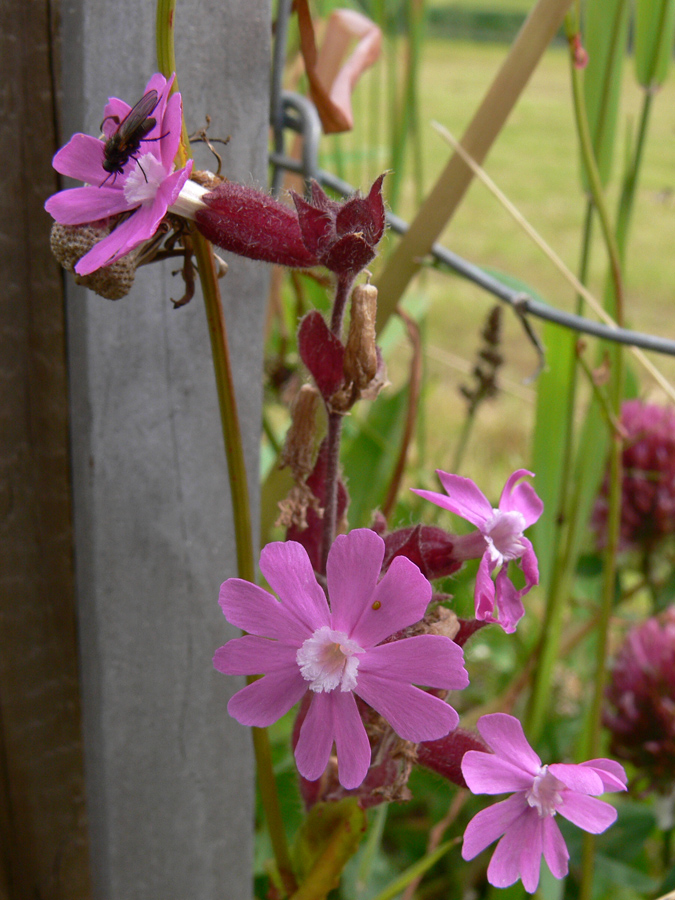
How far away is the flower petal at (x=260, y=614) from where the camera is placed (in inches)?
10.0

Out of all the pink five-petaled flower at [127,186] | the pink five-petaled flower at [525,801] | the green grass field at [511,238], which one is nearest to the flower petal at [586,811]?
the pink five-petaled flower at [525,801]

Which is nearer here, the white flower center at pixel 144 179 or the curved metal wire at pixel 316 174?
the white flower center at pixel 144 179

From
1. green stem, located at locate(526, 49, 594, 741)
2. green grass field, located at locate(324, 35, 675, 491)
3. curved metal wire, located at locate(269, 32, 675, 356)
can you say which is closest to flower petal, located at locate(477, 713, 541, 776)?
curved metal wire, located at locate(269, 32, 675, 356)

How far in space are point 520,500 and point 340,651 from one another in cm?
13

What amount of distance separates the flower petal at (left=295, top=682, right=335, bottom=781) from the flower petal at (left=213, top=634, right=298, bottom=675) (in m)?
0.02

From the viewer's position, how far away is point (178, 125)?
257mm

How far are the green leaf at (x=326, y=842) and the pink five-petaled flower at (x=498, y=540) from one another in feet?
0.39

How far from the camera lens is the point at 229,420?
339mm

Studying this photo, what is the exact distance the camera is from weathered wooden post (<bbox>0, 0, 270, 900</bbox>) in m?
0.40

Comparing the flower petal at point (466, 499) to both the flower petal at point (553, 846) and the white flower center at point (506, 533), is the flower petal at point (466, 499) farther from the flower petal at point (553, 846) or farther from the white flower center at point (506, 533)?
the flower petal at point (553, 846)

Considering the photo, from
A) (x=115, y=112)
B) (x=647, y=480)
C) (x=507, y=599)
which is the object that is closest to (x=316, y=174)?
(x=115, y=112)

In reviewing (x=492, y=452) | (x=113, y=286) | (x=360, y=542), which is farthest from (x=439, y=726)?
(x=492, y=452)

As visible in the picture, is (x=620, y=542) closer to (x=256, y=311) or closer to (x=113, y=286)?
(x=256, y=311)

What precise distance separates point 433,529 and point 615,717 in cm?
61
